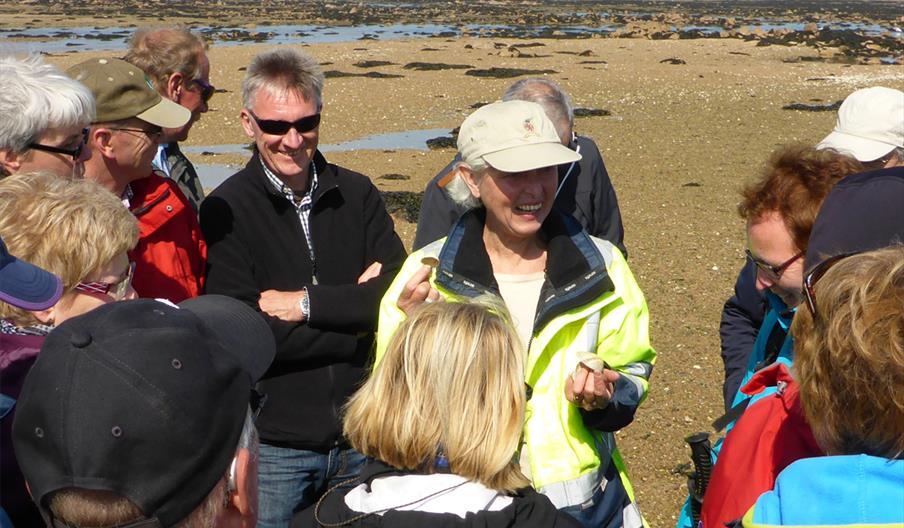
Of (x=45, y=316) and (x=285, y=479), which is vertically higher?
(x=45, y=316)

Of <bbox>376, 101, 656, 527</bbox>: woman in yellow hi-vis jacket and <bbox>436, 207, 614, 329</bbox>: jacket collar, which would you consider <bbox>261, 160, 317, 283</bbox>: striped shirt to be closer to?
<bbox>376, 101, 656, 527</bbox>: woman in yellow hi-vis jacket

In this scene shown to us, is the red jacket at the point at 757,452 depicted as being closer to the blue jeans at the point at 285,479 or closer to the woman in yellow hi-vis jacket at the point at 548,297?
the woman in yellow hi-vis jacket at the point at 548,297

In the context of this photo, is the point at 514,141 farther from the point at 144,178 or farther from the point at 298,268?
the point at 144,178

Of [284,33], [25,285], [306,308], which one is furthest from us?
[284,33]

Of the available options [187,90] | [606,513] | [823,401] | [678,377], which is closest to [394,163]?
[678,377]

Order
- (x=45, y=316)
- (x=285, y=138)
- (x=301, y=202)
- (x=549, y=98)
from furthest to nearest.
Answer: (x=549, y=98) → (x=301, y=202) → (x=285, y=138) → (x=45, y=316)

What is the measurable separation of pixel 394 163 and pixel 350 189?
12.4 metres

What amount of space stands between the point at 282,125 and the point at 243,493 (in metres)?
2.36

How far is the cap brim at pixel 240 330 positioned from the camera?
7.90 ft

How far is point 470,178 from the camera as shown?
378 cm

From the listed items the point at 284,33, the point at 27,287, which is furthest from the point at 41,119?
the point at 284,33

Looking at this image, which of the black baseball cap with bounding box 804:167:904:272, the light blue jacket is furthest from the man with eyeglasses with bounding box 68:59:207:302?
the light blue jacket

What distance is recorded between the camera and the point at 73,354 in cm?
190

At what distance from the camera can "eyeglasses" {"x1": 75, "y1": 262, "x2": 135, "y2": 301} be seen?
2.92m
